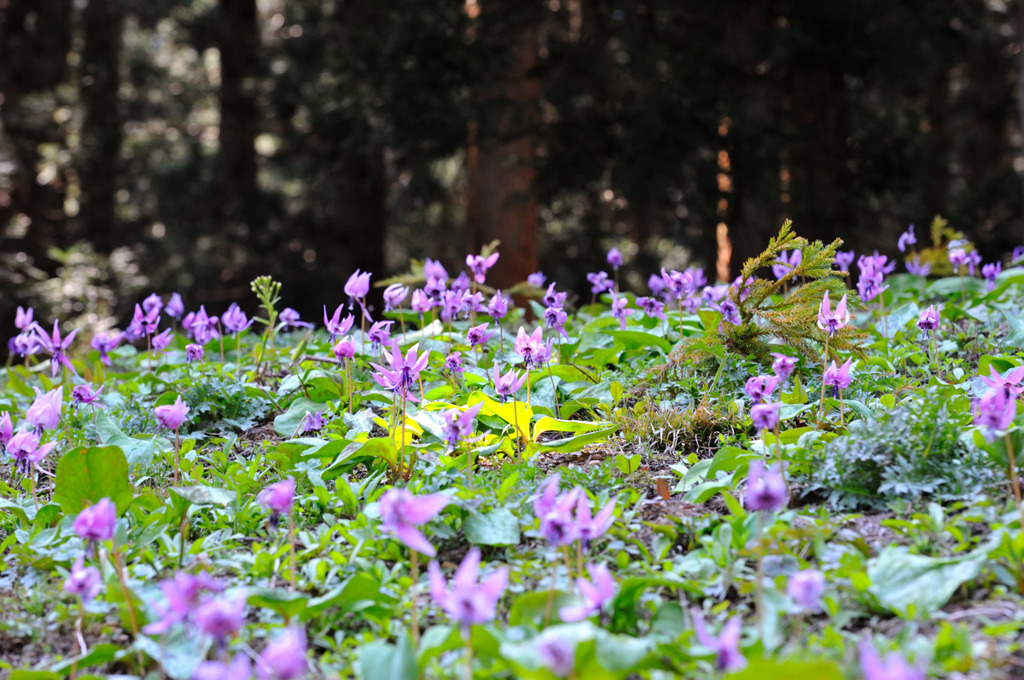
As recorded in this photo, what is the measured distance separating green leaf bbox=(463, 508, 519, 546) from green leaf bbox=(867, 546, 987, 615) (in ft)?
2.63

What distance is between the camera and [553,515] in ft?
5.54

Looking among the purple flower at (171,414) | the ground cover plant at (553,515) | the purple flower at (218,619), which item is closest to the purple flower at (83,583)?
the ground cover plant at (553,515)

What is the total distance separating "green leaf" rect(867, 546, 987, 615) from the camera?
5.86 ft

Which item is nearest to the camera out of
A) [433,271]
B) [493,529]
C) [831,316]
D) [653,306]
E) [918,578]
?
[918,578]

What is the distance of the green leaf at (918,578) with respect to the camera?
1.79 metres

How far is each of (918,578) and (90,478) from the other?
2.06 m

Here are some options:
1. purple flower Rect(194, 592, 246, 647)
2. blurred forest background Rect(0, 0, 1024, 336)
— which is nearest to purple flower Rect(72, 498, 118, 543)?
purple flower Rect(194, 592, 246, 647)

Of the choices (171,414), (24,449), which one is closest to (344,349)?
(171,414)

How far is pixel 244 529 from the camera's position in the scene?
2.42 metres

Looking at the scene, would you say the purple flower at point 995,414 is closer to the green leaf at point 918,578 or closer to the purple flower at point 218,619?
the green leaf at point 918,578

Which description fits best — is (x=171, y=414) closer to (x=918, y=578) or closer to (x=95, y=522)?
(x=95, y=522)

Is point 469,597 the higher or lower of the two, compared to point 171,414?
lower

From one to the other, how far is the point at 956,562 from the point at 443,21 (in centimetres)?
656

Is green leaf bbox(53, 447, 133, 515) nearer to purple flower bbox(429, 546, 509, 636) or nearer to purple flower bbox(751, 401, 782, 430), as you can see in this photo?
purple flower bbox(429, 546, 509, 636)
